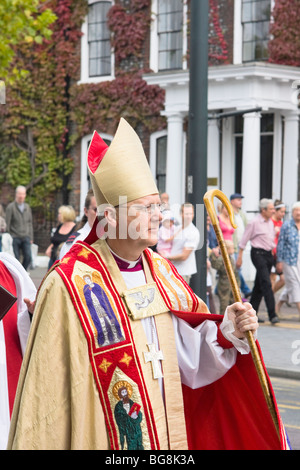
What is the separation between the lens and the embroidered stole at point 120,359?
302 centimetres

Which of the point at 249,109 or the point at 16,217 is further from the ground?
the point at 249,109

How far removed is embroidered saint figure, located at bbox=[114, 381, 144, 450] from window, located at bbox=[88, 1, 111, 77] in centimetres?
2048

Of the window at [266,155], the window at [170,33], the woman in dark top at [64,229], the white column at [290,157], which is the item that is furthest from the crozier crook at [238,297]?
the window at [170,33]

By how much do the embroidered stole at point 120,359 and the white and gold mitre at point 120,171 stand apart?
0.23 metres

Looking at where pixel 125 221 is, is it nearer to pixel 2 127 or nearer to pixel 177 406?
pixel 177 406

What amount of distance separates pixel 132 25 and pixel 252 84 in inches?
202

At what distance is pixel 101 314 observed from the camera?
10.00ft

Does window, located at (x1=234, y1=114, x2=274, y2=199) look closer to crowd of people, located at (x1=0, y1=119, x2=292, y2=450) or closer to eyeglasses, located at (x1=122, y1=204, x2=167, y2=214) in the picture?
crowd of people, located at (x1=0, y1=119, x2=292, y2=450)

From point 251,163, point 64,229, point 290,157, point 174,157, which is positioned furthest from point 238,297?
point 174,157

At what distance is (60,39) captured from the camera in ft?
77.2

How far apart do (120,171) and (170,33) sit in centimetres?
1908

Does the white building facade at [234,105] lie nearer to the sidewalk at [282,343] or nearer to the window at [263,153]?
the window at [263,153]

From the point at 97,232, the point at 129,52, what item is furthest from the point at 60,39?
the point at 97,232

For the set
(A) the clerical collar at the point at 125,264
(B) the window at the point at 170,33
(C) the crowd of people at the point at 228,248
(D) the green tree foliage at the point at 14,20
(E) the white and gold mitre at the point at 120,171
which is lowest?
(C) the crowd of people at the point at 228,248
